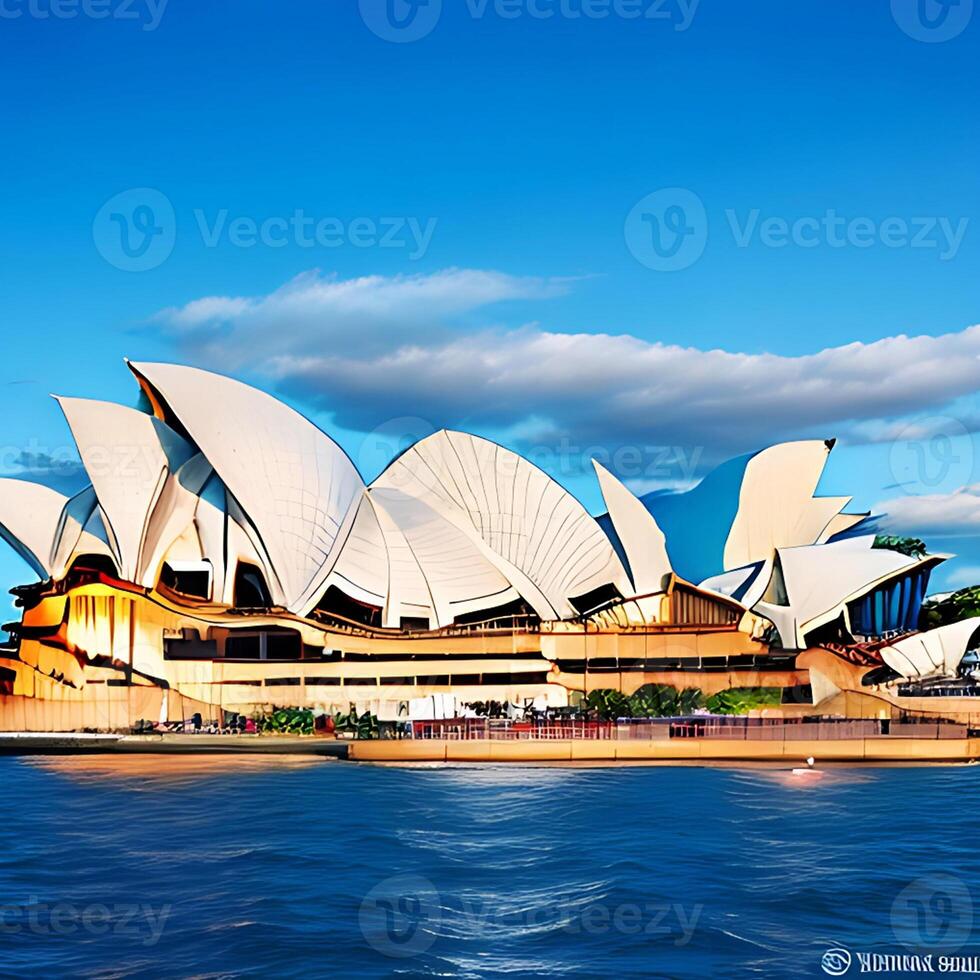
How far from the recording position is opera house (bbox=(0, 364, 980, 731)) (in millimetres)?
54469

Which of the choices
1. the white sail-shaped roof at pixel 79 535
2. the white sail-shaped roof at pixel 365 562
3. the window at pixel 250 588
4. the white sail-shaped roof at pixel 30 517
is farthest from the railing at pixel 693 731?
the white sail-shaped roof at pixel 30 517

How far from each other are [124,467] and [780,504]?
33.8 metres

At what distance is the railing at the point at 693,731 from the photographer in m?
43.9

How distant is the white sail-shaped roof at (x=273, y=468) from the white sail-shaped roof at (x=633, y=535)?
44.5 ft

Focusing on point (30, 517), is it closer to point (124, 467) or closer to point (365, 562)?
point (124, 467)

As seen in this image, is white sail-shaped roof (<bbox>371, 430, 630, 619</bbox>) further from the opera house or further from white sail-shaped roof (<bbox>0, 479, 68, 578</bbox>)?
white sail-shaped roof (<bbox>0, 479, 68, 578</bbox>)

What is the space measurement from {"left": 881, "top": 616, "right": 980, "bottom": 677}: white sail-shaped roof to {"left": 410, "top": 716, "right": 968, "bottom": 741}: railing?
12.1 metres

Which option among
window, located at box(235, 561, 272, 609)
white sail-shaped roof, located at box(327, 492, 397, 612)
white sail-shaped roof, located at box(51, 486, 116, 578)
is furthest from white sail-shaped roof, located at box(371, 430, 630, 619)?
white sail-shaped roof, located at box(51, 486, 116, 578)

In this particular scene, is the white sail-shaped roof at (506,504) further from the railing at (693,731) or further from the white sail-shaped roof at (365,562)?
the railing at (693,731)

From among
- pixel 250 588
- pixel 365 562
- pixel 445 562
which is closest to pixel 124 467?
pixel 250 588

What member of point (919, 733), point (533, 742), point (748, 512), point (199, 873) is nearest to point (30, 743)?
point (533, 742)

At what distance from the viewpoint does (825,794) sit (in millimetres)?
33188

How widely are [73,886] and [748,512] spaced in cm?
5337

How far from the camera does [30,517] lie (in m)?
60.8
